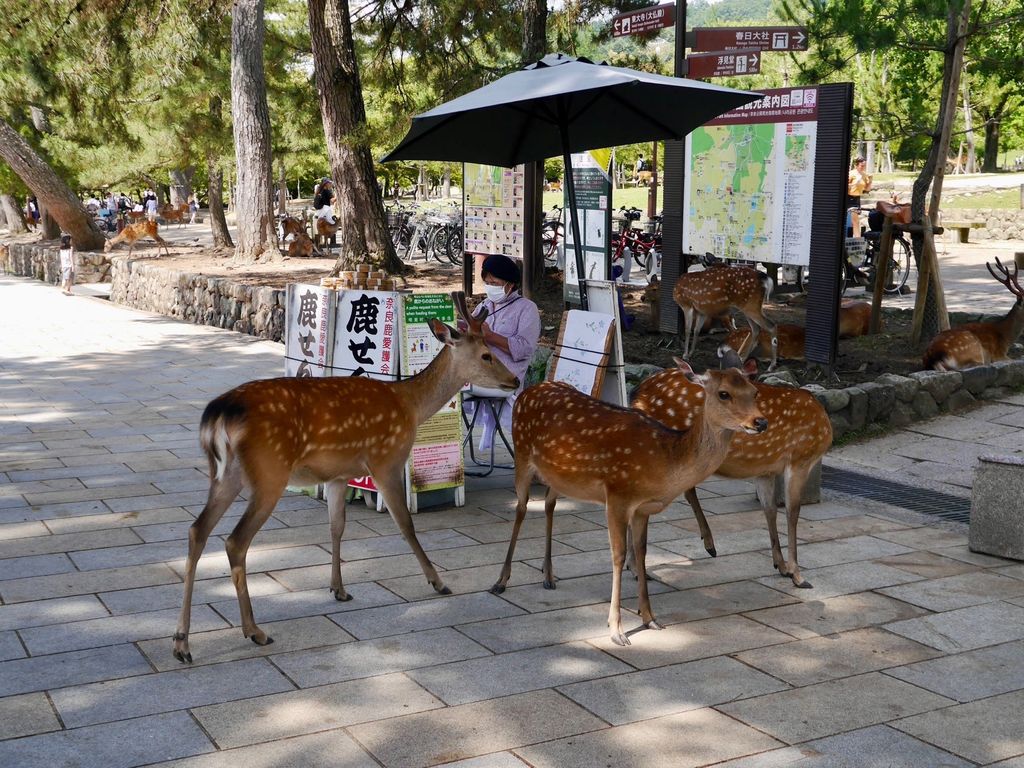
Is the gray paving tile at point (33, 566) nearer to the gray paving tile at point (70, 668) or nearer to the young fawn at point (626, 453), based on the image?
the gray paving tile at point (70, 668)

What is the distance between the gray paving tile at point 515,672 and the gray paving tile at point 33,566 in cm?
200

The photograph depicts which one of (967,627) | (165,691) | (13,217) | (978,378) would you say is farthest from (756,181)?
(13,217)

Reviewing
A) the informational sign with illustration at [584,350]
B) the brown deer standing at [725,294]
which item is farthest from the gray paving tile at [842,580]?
the brown deer standing at [725,294]

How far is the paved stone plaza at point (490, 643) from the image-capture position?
337 cm

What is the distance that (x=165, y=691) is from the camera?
12.1ft

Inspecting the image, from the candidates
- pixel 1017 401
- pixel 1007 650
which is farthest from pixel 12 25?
pixel 1007 650

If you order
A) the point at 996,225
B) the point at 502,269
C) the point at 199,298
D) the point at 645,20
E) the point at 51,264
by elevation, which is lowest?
the point at 199,298

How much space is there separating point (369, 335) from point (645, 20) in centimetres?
488

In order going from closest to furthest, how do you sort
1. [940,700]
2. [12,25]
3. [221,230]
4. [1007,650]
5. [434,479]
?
[940,700]
[1007,650]
[434,479]
[12,25]
[221,230]

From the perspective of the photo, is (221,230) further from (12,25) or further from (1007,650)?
(1007,650)

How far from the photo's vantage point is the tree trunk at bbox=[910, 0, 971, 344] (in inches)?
358

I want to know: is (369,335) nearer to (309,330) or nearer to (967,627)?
(309,330)

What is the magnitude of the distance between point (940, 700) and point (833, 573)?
1.33m

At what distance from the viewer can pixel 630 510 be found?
425 cm
